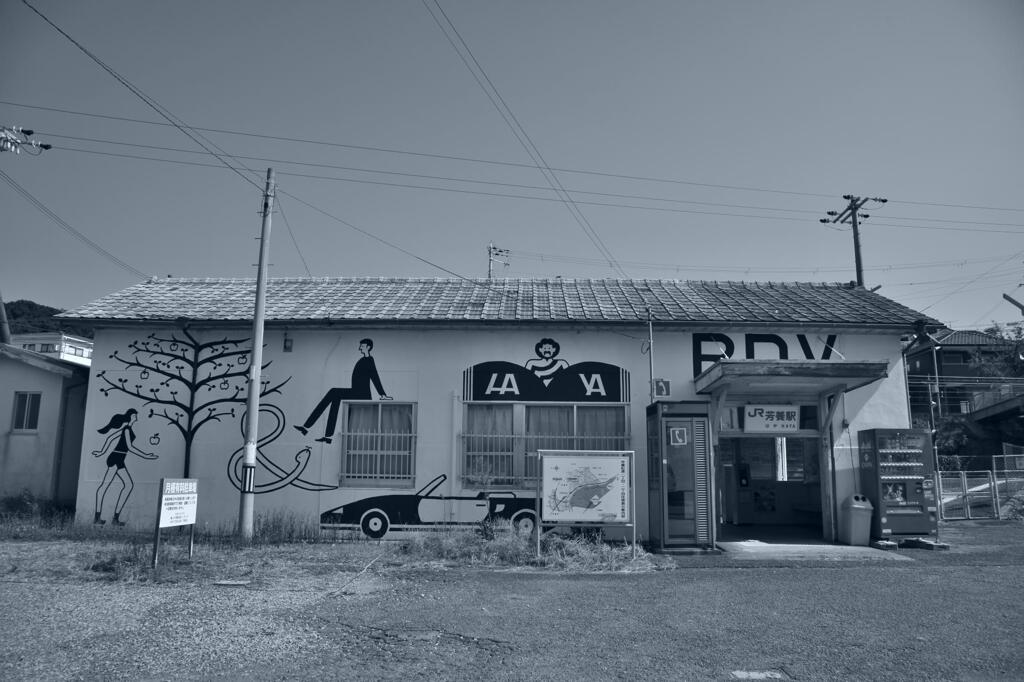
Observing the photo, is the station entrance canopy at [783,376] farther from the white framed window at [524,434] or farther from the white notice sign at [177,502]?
the white notice sign at [177,502]

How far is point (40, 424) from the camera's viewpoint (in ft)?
50.8

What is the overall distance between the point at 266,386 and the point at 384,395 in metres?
2.27

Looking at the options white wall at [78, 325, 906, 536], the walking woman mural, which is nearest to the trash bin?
white wall at [78, 325, 906, 536]

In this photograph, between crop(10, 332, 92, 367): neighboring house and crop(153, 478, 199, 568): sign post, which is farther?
crop(10, 332, 92, 367): neighboring house

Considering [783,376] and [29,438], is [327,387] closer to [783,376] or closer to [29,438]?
[29,438]

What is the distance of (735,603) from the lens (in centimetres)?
862

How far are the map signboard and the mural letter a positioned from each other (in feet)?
8.71

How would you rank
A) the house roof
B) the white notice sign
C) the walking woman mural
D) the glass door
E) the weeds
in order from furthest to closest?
the house roof < the walking woman mural < the glass door < the weeds < the white notice sign

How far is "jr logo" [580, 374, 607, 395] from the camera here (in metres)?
14.3

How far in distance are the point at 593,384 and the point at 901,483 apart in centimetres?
561

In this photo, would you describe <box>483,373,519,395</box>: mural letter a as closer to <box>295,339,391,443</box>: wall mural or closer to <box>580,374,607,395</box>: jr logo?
<box>580,374,607,395</box>: jr logo

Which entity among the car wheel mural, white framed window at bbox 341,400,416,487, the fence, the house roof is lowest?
the car wheel mural

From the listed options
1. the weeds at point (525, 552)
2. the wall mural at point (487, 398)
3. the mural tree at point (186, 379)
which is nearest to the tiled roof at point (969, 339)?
the wall mural at point (487, 398)

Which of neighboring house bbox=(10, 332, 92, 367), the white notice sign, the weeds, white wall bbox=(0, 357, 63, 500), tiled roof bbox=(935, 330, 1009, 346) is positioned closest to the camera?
the white notice sign
